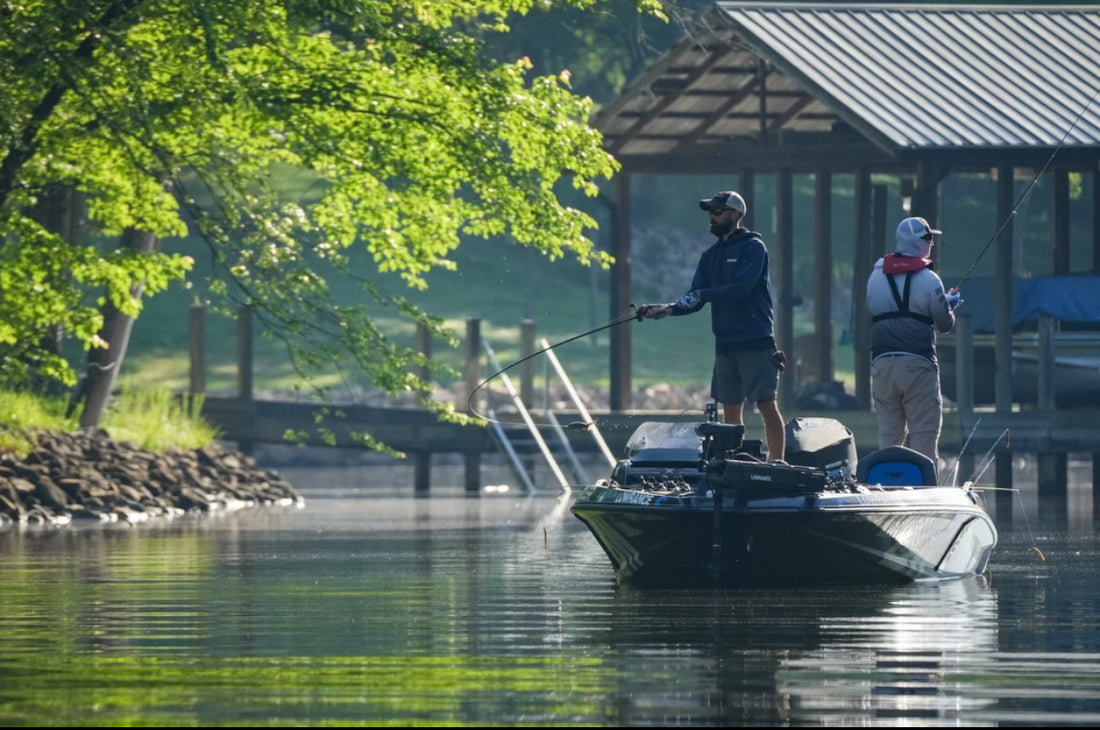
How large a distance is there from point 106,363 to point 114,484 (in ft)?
9.03

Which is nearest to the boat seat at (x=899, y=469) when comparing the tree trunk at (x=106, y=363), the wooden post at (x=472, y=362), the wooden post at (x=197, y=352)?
the tree trunk at (x=106, y=363)

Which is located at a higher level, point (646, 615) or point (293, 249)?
point (293, 249)

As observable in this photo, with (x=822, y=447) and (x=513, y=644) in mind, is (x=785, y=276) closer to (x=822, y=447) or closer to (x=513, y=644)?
(x=822, y=447)

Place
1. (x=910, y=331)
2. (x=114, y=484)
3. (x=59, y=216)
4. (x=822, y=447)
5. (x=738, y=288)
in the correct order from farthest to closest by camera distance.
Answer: (x=59, y=216) < (x=114, y=484) < (x=910, y=331) < (x=822, y=447) < (x=738, y=288)

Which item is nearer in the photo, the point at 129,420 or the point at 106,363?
the point at 106,363

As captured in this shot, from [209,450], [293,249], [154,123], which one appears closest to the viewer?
[154,123]

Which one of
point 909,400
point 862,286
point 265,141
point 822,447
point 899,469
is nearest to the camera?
point 899,469

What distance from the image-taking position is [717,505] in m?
13.5

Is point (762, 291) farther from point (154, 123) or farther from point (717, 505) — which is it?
point (154, 123)

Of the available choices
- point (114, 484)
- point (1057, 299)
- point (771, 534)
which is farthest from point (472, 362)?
point (771, 534)

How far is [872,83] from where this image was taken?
26.7m

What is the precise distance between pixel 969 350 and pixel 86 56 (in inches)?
406

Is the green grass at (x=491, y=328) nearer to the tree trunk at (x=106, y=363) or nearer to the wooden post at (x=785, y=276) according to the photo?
the wooden post at (x=785, y=276)

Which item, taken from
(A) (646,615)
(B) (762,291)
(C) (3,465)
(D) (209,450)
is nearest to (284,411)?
(D) (209,450)
